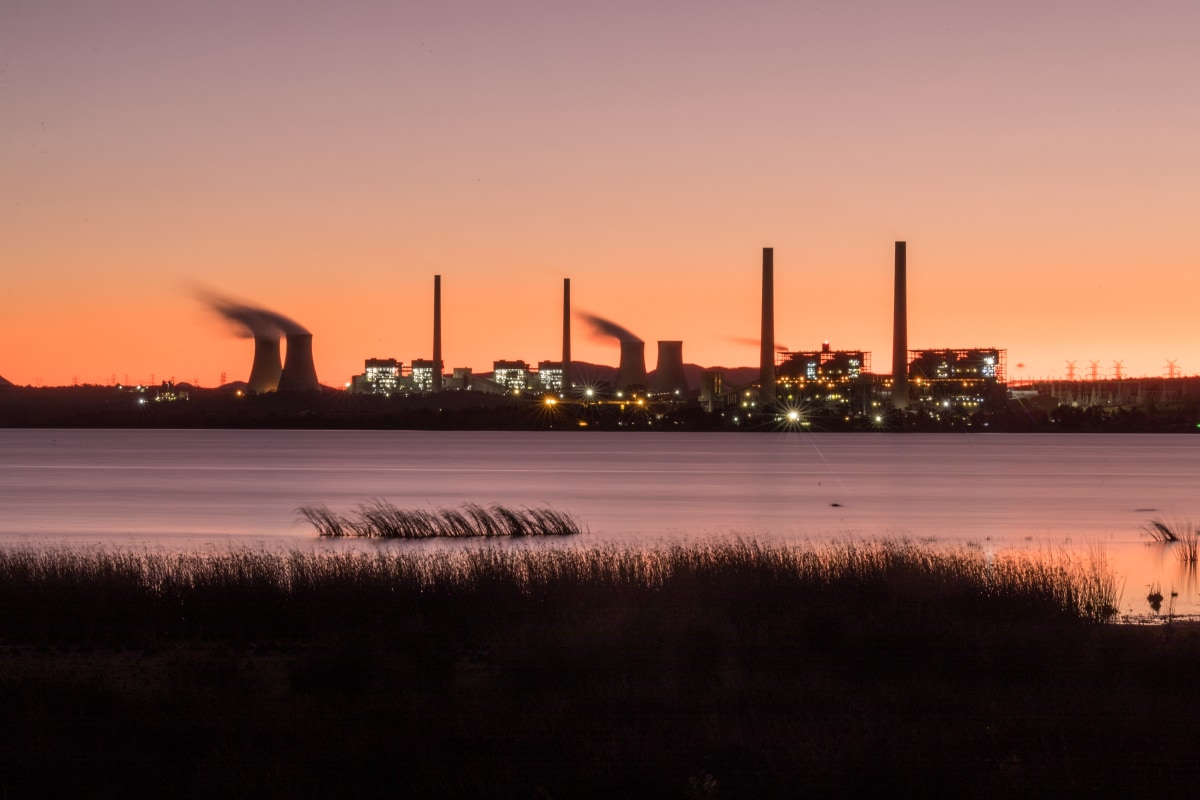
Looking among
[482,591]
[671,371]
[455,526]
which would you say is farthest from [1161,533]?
[671,371]

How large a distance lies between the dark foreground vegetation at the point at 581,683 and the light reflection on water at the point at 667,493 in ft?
22.2

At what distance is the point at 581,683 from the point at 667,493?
53482mm

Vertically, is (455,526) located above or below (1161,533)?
above

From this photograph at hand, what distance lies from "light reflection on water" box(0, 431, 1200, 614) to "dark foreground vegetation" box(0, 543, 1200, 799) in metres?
6.77

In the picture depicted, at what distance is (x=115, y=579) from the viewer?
15734 millimetres

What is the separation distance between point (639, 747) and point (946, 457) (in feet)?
353

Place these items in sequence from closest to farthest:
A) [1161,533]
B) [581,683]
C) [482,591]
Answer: [581,683] < [482,591] < [1161,533]

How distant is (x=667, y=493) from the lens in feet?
209

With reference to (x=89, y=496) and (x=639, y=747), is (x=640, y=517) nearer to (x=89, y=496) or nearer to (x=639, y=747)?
(x=89, y=496)

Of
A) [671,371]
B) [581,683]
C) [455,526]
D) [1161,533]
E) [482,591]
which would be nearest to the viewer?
[581,683]

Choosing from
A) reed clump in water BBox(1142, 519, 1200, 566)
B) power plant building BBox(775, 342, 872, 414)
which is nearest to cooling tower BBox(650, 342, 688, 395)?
power plant building BBox(775, 342, 872, 414)

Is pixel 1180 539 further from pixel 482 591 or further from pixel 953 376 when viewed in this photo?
pixel 953 376

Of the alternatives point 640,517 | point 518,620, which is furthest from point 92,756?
point 640,517

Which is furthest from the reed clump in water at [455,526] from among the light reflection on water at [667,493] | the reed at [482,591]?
the reed at [482,591]
